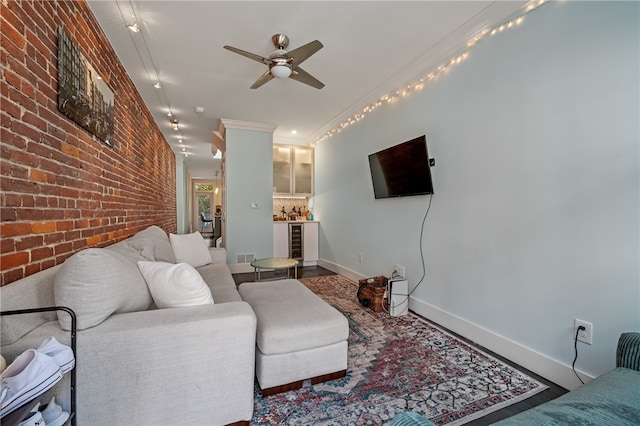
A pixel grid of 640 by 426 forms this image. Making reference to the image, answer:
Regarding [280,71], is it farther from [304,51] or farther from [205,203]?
[205,203]

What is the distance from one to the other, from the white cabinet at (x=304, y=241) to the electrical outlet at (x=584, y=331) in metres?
4.07

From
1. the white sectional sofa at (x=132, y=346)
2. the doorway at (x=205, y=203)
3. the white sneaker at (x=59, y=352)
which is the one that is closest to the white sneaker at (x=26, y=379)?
the white sneaker at (x=59, y=352)

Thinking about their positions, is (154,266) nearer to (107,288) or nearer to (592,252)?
(107,288)

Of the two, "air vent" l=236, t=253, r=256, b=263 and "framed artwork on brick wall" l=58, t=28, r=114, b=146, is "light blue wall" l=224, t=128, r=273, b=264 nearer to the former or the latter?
"air vent" l=236, t=253, r=256, b=263

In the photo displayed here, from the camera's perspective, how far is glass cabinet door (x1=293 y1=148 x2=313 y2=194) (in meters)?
5.62

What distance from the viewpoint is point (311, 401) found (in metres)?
1.58

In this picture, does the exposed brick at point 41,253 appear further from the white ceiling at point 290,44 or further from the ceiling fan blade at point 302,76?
the ceiling fan blade at point 302,76

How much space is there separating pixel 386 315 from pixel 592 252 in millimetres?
1749

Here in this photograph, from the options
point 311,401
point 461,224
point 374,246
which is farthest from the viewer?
point 374,246

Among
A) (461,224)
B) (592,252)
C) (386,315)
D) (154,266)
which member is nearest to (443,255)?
(461,224)

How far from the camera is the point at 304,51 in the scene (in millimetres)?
2146

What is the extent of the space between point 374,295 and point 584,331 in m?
1.65

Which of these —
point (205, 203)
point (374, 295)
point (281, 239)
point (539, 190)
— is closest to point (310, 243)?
point (281, 239)

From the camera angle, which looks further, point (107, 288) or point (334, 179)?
point (334, 179)
